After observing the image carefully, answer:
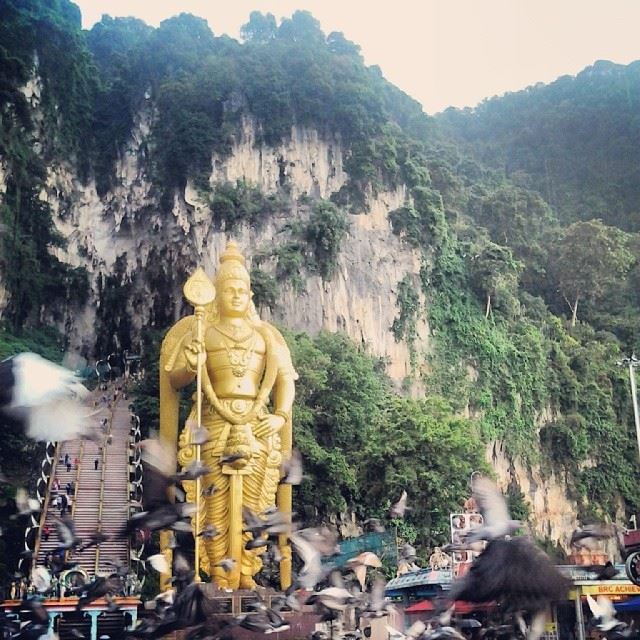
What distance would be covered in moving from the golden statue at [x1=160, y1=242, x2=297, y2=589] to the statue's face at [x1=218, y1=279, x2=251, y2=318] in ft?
0.06

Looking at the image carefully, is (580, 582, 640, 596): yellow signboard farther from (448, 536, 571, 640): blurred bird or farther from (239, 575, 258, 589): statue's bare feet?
(448, 536, 571, 640): blurred bird

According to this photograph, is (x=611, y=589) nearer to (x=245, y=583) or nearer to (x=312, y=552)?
(x=245, y=583)

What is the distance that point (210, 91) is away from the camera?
36312 mm

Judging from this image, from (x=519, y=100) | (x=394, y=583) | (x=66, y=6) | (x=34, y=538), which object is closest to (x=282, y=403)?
(x=394, y=583)

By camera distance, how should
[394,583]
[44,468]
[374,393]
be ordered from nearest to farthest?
[394,583] → [44,468] → [374,393]

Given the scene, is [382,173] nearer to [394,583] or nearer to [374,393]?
[374,393]

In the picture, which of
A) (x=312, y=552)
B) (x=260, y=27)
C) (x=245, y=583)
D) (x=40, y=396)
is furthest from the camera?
(x=260, y=27)

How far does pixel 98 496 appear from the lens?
20.7 meters

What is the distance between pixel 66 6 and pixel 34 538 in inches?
1221

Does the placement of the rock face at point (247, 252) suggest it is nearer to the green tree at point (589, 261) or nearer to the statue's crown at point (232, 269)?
the green tree at point (589, 261)

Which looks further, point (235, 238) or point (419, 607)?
point (235, 238)

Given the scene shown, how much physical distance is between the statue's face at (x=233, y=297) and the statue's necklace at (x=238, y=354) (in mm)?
419

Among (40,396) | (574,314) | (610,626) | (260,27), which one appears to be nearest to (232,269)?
(40,396)

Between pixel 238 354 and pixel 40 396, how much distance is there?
8.23m
